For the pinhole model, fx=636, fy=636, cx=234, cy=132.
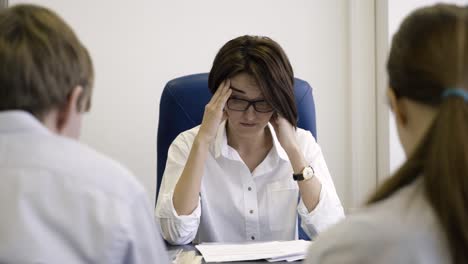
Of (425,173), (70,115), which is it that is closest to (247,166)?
(70,115)

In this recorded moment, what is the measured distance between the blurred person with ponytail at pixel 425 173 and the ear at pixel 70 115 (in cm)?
44

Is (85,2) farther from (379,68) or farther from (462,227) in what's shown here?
(462,227)

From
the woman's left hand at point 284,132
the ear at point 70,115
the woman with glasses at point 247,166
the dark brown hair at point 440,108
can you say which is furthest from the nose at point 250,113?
the dark brown hair at point 440,108

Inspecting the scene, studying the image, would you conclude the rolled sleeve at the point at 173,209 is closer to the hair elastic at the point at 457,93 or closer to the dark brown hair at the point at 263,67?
the dark brown hair at the point at 263,67

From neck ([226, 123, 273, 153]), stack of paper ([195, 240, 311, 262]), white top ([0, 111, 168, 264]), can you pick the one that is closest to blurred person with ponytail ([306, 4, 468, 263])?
white top ([0, 111, 168, 264])

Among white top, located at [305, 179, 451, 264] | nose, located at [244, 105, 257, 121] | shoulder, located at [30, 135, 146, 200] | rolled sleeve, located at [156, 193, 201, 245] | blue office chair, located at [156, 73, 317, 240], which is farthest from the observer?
blue office chair, located at [156, 73, 317, 240]

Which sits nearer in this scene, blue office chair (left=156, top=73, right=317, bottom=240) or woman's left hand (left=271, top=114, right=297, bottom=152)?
woman's left hand (left=271, top=114, right=297, bottom=152)

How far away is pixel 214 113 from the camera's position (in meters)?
2.00

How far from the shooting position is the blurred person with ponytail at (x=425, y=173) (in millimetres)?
809

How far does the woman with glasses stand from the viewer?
1919mm

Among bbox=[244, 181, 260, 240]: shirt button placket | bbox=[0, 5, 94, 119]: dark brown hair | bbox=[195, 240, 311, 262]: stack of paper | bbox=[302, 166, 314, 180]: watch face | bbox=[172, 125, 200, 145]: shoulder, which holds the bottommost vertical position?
bbox=[244, 181, 260, 240]: shirt button placket

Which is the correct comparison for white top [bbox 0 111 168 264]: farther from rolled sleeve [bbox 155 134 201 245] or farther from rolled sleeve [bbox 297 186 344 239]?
rolled sleeve [bbox 297 186 344 239]

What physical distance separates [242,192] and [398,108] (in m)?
1.15

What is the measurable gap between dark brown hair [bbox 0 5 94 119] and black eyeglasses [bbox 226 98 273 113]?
0.97 metres
